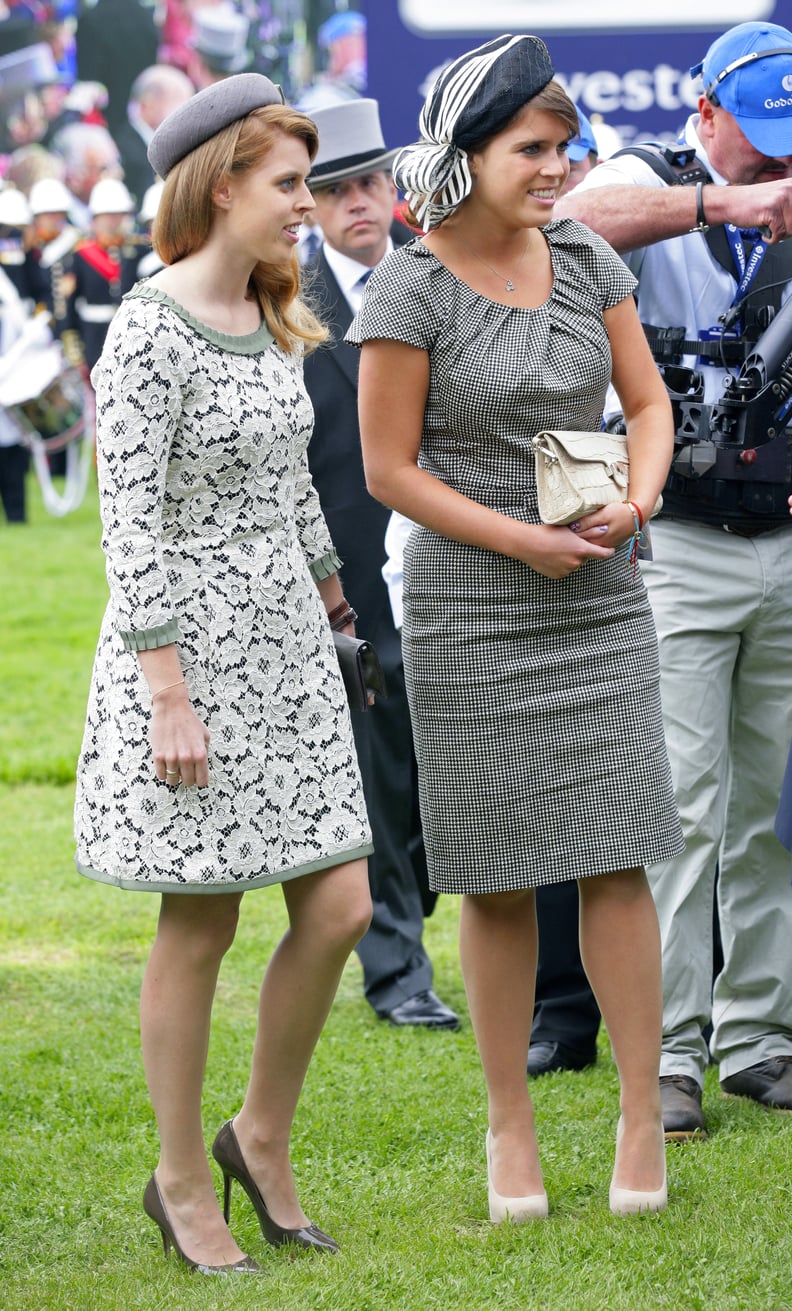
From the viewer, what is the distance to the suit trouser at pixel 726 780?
380cm

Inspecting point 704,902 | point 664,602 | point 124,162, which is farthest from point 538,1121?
point 124,162

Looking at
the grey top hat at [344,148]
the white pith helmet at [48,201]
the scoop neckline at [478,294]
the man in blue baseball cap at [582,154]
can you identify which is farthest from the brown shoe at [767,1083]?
the white pith helmet at [48,201]

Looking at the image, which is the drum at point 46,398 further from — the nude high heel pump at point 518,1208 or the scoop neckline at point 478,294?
the nude high heel pump at point 518,1208

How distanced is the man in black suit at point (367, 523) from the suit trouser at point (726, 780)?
40.1 inches

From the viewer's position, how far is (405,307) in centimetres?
308

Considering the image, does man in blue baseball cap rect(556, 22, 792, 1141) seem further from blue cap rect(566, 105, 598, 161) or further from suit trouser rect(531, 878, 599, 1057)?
blue cap rect(566, 105, 598, 161)

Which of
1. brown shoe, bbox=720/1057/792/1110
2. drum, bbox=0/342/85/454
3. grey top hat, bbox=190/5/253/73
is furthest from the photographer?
grey top hat, bbox=190/5/253/73

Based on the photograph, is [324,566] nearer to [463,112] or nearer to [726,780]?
[463,112]

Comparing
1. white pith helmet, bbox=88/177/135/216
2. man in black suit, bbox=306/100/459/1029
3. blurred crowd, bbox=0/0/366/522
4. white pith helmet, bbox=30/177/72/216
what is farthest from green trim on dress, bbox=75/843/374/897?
blurred crowd, bbox=0/0/366/522

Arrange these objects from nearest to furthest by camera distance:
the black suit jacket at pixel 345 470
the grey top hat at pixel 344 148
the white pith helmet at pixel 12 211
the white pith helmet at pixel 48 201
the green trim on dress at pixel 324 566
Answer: the green trim on dress at pixel 324 566 → the black suit jacket at pixel 345 470 → the grey top hat at pixel 344 148 → the white pith helmet at pixel 12 211 → the white pith helmet at pixel 48 201

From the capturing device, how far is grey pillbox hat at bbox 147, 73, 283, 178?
3.01 m

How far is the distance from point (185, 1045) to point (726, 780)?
4.79 ft

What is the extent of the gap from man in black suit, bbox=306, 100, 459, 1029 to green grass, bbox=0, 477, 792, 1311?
0.60 ft

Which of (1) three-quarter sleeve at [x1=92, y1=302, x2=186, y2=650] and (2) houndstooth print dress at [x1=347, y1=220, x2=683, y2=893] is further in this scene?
(2) houndstooth print dress at [x1=347, y1=220, x2=683, y2=893]
